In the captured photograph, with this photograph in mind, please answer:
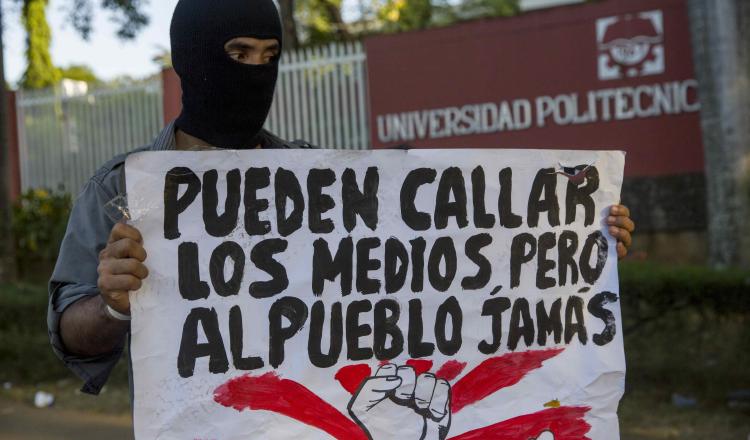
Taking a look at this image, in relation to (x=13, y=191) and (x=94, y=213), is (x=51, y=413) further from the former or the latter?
(x=13, y=191)

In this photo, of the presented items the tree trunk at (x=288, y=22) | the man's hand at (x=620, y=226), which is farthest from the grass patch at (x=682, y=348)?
the tree trunk at (x=288, y=22)

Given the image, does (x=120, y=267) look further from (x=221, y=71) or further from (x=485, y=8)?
(x=485, y=8)

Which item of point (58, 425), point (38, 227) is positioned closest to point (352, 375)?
point (58, 425)

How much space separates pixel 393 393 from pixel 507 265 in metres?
0.40

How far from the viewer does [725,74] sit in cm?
683

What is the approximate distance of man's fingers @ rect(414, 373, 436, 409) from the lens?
2.12 metres

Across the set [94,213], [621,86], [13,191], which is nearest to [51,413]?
[94,213]

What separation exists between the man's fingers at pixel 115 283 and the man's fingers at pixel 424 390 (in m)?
0.65

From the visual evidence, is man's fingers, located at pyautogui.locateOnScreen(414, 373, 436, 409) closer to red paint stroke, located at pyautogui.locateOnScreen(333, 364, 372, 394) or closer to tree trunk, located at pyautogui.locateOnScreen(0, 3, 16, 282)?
red paint stroke, located at pyautogui.locateOnScreen(333, 364, 372, 394)

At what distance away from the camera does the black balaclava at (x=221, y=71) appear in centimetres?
216


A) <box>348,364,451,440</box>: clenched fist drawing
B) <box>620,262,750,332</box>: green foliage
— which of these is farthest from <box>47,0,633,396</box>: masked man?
<box>620,262,750,332</box>: green foliage

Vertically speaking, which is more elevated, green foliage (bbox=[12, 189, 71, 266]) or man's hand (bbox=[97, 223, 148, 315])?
green foliage (bbox=[12, 189, 71, 266])

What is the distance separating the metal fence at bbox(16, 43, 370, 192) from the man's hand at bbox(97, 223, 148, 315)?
8.49 m

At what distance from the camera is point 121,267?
1.87 meters
